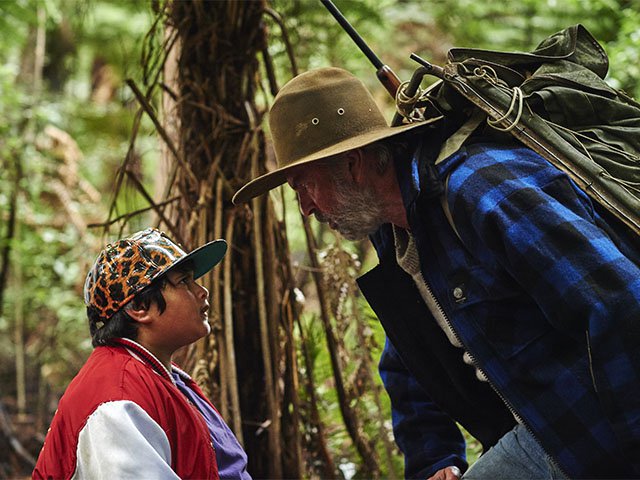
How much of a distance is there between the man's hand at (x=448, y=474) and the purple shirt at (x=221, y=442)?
644 millimetres

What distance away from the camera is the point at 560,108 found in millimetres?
2275

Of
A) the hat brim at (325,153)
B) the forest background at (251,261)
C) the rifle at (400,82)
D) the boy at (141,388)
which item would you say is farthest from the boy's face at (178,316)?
the forest background at (251,261)

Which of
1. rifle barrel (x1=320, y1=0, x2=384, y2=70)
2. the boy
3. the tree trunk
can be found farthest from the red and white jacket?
the tree trunk

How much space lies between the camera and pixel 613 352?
1.88m

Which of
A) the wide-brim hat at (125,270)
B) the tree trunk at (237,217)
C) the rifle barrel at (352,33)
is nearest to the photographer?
the wide-brim hat at (125,270)

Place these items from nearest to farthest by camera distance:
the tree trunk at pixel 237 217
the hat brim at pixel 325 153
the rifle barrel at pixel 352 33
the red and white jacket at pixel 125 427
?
the red and white jacket at pixel 125 427
the hat brim at pixel 325 153
the rifle barrel at pixel 352 33
the tree trunk at pixel 237 217

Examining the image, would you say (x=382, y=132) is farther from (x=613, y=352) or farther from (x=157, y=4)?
(x=157, y=4)

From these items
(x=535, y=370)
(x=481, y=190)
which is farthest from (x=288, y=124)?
(x=535, y=370)

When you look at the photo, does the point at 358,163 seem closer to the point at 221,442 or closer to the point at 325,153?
the point at 325,153

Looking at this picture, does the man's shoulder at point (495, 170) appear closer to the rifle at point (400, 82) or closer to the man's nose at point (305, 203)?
the rifle at point (400, 82)

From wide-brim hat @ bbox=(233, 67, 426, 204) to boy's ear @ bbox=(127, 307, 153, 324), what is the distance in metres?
0.48

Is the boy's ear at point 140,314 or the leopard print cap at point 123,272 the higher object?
the leopard print cap at point 123,272

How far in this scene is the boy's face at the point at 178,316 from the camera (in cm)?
248

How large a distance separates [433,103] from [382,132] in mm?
191
